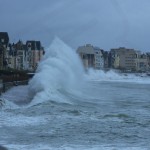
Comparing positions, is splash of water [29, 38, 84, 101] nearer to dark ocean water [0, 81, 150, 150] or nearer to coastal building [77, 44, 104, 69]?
dark ocean water [0, 81, 150, 150]

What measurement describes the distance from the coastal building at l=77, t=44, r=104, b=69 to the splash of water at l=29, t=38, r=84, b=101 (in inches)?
4541

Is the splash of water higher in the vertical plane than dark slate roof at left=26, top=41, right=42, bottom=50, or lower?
lower

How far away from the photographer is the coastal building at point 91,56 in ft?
519

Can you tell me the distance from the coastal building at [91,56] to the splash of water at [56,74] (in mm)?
115353

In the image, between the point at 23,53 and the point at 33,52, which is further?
the point at 33,52

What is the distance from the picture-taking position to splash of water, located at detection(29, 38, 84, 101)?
2555cm

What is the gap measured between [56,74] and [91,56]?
432ft

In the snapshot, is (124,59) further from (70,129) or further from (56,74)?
(70,129)

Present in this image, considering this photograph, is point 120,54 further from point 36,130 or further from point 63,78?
point 36,130

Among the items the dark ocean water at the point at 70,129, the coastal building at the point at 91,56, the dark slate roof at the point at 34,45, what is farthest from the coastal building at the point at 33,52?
the dark ocean water at the point at 70,129

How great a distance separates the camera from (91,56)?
162000 mm

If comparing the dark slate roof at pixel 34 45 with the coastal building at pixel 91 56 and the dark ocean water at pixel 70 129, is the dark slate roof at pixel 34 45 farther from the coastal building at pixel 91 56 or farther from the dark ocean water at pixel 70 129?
the dark ocean water at pixel 70 129

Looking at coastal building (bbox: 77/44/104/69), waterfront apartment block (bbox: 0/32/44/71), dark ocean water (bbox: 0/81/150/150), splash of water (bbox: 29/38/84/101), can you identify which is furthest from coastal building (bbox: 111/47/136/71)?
dark ocean water (bbox: 0/81/150/150)

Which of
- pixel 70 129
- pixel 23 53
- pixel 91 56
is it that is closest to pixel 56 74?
pixel 70 129
